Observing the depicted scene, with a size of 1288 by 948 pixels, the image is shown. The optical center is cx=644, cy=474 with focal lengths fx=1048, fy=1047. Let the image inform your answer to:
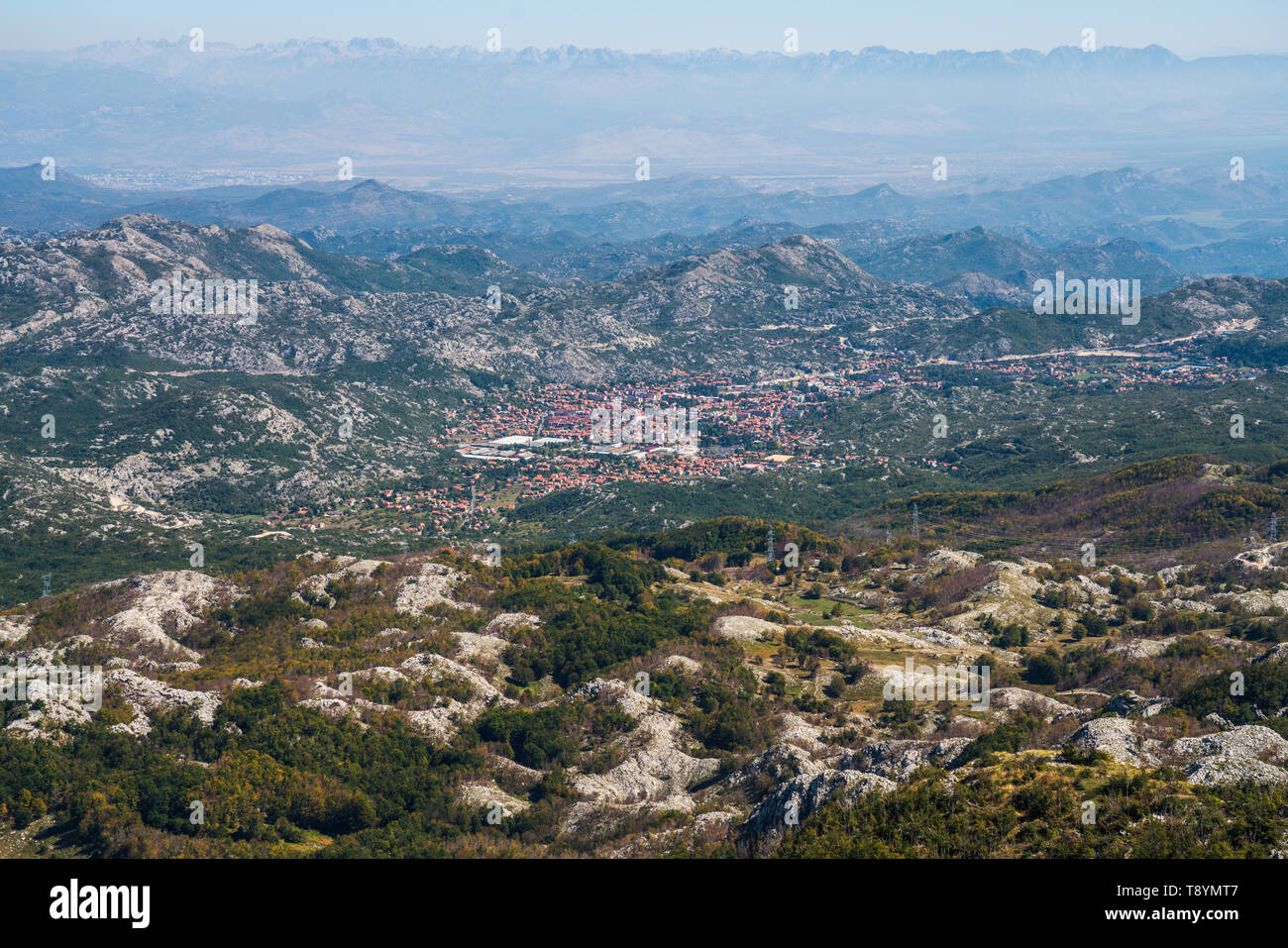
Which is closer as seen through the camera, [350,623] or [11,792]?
[11,792]

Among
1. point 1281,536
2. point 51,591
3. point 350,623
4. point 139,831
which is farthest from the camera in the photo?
point 51,591

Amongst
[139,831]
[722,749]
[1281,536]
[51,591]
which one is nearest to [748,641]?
[722,749]

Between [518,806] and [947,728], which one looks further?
[947,728]
